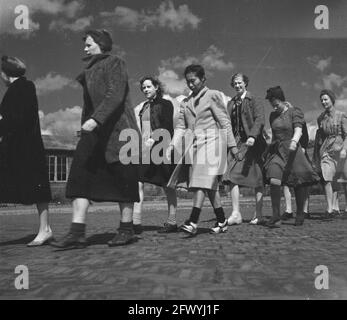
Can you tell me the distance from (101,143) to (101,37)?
967 millimetres

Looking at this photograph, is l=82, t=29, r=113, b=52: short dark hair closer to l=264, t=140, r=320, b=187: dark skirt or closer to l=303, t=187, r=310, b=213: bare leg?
l=264, t=140, r=320, b=187: dark skirt

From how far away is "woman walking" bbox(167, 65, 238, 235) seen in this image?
233 inches

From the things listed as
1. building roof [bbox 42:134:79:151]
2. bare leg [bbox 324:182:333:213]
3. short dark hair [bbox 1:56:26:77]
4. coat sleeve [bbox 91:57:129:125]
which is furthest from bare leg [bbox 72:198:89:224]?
building roof [bbox 42:134:79:151]

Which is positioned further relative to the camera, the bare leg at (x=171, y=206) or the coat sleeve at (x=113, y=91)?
the bare leg at (x=171, y=206)

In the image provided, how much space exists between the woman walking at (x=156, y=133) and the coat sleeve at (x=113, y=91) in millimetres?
1531

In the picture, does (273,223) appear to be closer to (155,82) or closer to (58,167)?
(155,82)

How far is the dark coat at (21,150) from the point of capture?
520 cm

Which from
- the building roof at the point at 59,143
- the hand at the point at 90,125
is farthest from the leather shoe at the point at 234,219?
the building roof at the point at 59,143

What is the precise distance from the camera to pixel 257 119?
23.8 ft

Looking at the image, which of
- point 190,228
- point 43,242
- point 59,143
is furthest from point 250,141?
point 59,143

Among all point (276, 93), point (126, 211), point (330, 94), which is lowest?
point (126, 211)

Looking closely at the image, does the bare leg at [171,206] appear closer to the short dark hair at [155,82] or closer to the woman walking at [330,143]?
the short dark hair at [155,82]

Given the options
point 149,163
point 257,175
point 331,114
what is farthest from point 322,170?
point 149,163

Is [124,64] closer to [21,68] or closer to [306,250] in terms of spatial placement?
[21,68]
